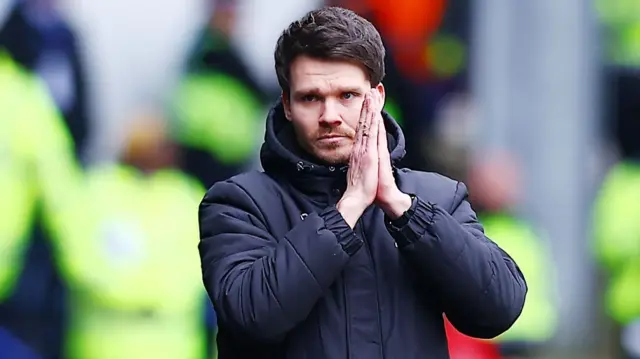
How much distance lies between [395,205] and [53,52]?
353cm

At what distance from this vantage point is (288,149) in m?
2.28

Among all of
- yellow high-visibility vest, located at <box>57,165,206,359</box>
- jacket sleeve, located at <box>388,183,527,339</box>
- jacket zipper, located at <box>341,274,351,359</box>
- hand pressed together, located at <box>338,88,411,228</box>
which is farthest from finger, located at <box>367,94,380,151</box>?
yellow high-visibility vest, located at <box>57,165,206,359</box>

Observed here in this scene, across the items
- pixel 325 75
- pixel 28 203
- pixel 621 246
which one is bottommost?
pixel 621 246

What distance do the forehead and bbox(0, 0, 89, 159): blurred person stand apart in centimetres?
336

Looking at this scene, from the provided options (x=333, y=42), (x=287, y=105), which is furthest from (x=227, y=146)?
(x=333, y=42)

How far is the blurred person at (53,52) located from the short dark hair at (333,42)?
330 cm

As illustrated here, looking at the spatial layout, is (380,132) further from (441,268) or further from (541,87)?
(541,87)

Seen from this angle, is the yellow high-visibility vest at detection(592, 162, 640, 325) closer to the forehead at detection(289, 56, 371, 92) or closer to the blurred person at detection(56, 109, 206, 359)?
the blurred person at detection(56, 109, 206, 359)

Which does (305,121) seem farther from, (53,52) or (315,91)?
(53,52)

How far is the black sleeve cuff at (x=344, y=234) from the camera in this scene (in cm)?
213

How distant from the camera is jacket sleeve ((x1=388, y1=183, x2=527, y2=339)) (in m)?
2.14

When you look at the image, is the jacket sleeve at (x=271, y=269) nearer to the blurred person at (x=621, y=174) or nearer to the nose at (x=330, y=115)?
the nose at (x=330, y=115)

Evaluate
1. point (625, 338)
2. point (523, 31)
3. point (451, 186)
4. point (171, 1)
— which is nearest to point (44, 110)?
point (171, 1)

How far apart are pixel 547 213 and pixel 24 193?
2286 millimetres
